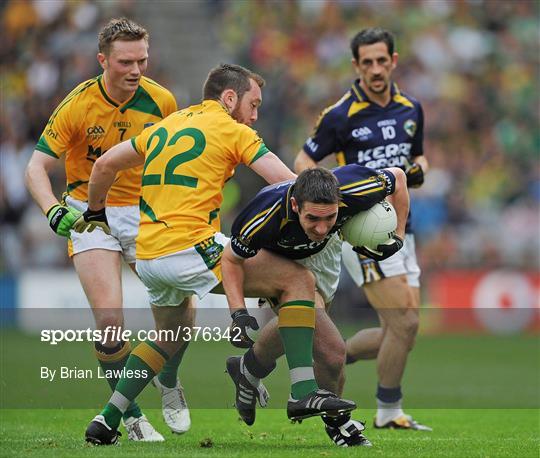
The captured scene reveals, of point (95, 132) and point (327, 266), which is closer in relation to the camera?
point (327, 266)

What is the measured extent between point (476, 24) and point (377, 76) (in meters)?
13.4

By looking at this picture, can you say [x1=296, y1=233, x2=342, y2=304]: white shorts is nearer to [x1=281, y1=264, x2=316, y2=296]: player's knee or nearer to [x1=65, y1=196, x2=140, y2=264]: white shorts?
[x1=281, y1=264, x2=316, y2=296]: player's knee

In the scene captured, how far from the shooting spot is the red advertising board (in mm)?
16844

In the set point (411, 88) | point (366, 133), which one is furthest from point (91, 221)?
point (411, 88)

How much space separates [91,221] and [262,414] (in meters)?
2.76

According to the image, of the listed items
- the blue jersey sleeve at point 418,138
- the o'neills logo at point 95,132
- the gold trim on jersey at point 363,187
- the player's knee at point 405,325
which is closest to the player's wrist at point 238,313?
the gold trim on jersey at point 363,187

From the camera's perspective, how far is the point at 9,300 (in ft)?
56.3

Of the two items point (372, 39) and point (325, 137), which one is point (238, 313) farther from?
point (372, 39)

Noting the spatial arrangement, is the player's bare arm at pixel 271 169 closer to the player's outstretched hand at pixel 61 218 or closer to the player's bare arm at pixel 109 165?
the player's bare arm at pixel 109 165

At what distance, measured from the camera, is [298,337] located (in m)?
6.55

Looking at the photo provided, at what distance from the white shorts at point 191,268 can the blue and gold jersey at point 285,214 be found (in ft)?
0.78

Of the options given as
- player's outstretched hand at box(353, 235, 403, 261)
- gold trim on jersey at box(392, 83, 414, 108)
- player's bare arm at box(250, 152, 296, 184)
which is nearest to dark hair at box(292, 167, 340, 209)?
player's bare arm at box(250, 152, 296, 184)

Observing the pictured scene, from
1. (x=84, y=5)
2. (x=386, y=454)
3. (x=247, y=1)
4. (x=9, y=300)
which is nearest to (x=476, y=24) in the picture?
(x=247, y=1)

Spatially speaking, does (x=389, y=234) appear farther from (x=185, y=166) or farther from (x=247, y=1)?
(x=247, y=1)
